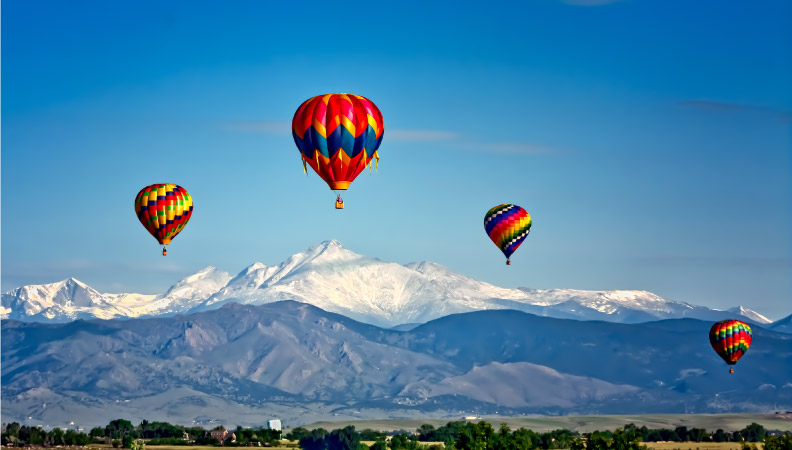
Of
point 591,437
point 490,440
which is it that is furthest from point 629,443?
point 490,440

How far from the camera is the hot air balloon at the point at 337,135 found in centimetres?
18000

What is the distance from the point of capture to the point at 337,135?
181 meters

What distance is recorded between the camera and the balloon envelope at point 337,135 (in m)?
180

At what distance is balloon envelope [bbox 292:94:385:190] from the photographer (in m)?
180

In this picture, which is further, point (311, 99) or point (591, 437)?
point (591, 437)

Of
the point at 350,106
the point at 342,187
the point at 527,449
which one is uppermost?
the point at 350,106

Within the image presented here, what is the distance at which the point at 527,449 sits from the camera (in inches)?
7805

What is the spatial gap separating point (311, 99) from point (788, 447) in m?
80.0

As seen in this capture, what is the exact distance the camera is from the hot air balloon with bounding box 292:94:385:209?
180m

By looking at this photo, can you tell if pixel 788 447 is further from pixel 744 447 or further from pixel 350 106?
pixel 350 106

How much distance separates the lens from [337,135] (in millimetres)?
181125

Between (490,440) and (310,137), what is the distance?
50510 mm

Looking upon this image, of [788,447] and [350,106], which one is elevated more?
[350,106]

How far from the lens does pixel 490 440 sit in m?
196
